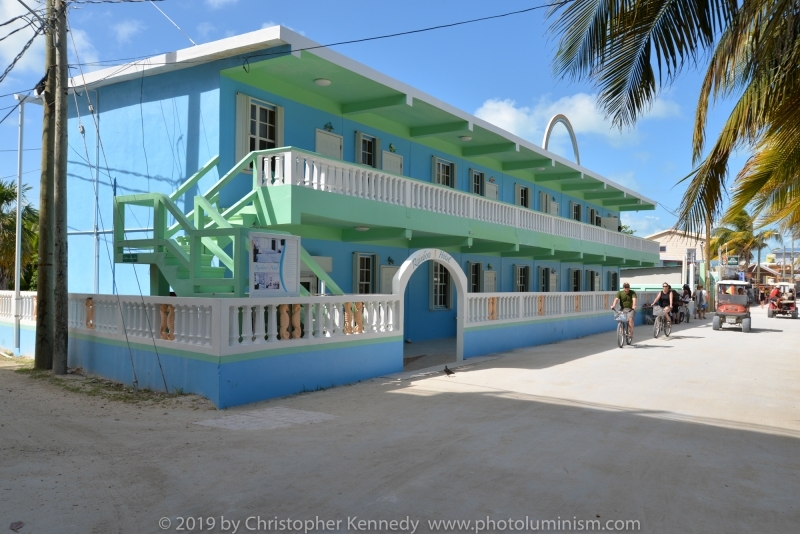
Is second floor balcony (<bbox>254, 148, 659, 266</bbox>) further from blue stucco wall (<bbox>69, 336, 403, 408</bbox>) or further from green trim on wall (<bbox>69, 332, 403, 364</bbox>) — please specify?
blue stucco wall (<bbox>69, 336, 403, 408</bbox>)

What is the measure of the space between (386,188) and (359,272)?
350 cm

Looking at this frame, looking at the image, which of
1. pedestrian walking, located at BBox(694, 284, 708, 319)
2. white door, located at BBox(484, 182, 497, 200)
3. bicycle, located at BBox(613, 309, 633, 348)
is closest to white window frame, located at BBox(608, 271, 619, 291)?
pedestrian walking, located at BBox(694, 284, 708, 319)

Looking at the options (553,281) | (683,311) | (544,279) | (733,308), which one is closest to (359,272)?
(544,279)

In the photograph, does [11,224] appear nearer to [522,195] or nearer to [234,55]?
[234,55]

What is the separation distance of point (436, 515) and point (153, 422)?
15.2 feet

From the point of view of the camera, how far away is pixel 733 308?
24531mm

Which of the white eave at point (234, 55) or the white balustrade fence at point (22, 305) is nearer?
the white eave at point (234, 55)

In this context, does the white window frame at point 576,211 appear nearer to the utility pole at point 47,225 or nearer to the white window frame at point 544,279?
the white window frame at point 544,279

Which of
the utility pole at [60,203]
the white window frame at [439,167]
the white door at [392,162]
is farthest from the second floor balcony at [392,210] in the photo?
the utility pole at [60,203]

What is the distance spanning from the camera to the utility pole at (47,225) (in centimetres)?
1188

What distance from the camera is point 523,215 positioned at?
68.0 feet

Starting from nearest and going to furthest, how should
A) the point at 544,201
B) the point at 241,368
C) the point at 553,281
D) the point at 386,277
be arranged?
the point at 241,368 < the point at 386,277 < the point at 544,201 < the point at 553,281

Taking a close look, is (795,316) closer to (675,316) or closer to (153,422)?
(675,316)

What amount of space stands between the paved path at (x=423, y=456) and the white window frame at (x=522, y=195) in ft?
48.9
